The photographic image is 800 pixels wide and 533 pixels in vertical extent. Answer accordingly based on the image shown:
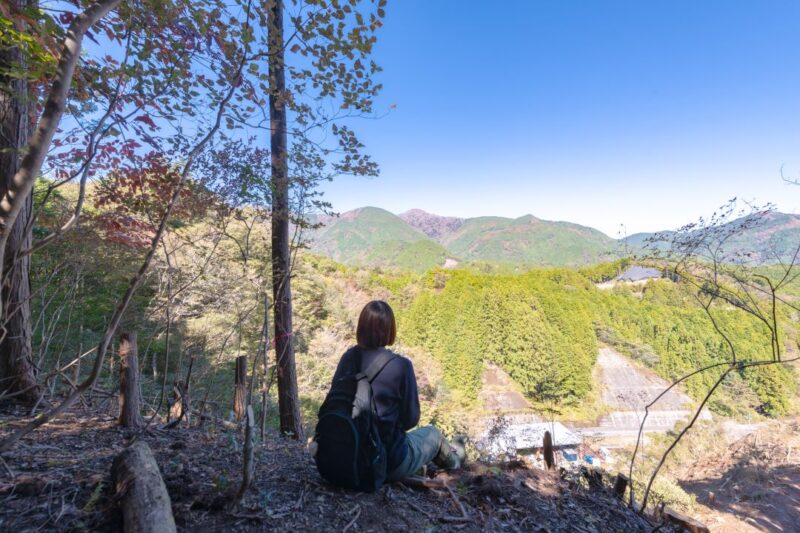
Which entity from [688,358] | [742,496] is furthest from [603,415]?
[742,496]

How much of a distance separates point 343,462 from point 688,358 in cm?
2935

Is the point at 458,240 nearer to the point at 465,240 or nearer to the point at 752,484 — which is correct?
the point at 465,240

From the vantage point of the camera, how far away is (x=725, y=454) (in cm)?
991

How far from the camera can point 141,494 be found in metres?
1.21

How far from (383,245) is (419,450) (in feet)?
315

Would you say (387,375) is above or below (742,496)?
above

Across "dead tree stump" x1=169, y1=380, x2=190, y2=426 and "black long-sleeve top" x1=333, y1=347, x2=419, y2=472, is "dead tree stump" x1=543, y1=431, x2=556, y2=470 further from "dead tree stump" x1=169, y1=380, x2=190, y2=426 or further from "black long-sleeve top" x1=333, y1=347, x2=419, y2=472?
"dead tree stump" x1=169, y1=380, x2=190, y2=426

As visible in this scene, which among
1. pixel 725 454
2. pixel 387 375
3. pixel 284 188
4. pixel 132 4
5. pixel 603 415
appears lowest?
pixel 603 415

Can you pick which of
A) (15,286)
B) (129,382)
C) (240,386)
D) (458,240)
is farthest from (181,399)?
(458,240)

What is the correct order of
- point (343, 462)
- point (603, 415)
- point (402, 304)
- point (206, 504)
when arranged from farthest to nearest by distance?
point (402, 304) < point (603, 415) < point (343, 462) < point (206, 504)

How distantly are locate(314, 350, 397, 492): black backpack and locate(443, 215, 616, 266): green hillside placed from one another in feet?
336

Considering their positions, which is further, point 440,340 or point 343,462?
point 440,340

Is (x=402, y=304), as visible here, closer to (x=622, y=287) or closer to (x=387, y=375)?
(x=622, y=287)

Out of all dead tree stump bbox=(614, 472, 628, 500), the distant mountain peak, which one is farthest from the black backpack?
the distant mountain peak
